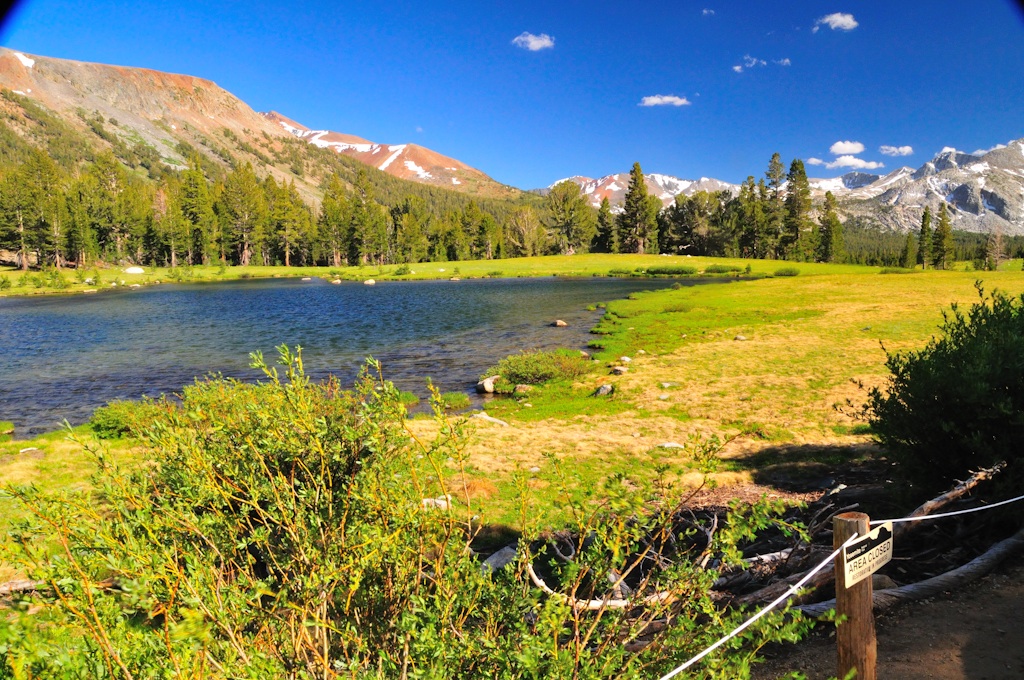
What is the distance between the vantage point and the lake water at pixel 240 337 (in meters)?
20.7

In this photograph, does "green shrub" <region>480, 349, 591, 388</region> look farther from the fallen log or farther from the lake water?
the fallen log

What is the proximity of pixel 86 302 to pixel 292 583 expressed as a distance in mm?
65237

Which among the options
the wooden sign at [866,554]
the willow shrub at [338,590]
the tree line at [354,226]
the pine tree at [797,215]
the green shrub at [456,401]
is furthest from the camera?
the pine tree at [797,215]

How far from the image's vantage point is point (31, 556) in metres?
2.28

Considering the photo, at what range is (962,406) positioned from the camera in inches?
260

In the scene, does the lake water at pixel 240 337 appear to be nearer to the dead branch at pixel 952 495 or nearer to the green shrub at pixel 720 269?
the dead branch at pixel 952 495

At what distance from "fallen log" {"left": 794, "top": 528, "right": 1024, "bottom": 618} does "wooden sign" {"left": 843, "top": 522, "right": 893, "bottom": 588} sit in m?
1.67

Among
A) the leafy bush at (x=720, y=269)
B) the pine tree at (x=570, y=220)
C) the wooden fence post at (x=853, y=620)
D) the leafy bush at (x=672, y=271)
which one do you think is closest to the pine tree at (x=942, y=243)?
the leafy bush at (x=720, y=269)

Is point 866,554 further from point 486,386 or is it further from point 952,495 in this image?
point 486,386

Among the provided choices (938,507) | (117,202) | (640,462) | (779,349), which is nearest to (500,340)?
(779,349)

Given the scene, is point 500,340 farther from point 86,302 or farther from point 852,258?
point 852,258

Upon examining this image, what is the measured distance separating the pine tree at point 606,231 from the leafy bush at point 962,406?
109643mm

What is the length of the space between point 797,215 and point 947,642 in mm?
104267

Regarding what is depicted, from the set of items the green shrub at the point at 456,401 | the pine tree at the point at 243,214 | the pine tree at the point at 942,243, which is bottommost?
the green shrub at the point at 456,401
